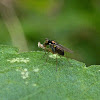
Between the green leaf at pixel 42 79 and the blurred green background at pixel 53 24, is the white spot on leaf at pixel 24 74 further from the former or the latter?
the blurred green background at pixel 53 24

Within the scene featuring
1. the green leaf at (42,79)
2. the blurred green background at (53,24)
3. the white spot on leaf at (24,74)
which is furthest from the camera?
the blurred green background at (53,24)

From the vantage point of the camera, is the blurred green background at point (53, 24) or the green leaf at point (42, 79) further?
the blurred green background at point (53, 24)

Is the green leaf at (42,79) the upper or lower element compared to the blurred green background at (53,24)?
lower

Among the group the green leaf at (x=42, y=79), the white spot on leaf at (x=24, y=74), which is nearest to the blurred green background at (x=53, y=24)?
the green leaf at (x=42, y=79)

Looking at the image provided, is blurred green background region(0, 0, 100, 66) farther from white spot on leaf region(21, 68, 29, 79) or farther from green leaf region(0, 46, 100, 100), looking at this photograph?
white spot on leaf region(21, 68, 29, 79)

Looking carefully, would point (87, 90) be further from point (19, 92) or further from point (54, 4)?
point (54, 4)

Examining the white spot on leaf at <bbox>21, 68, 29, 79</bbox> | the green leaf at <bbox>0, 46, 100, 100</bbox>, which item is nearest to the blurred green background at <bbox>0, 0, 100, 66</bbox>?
the green leaf at <bbox>0, 46, 100, 100</bbox>

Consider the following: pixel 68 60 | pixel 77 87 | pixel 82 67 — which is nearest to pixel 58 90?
pixel 77 87
